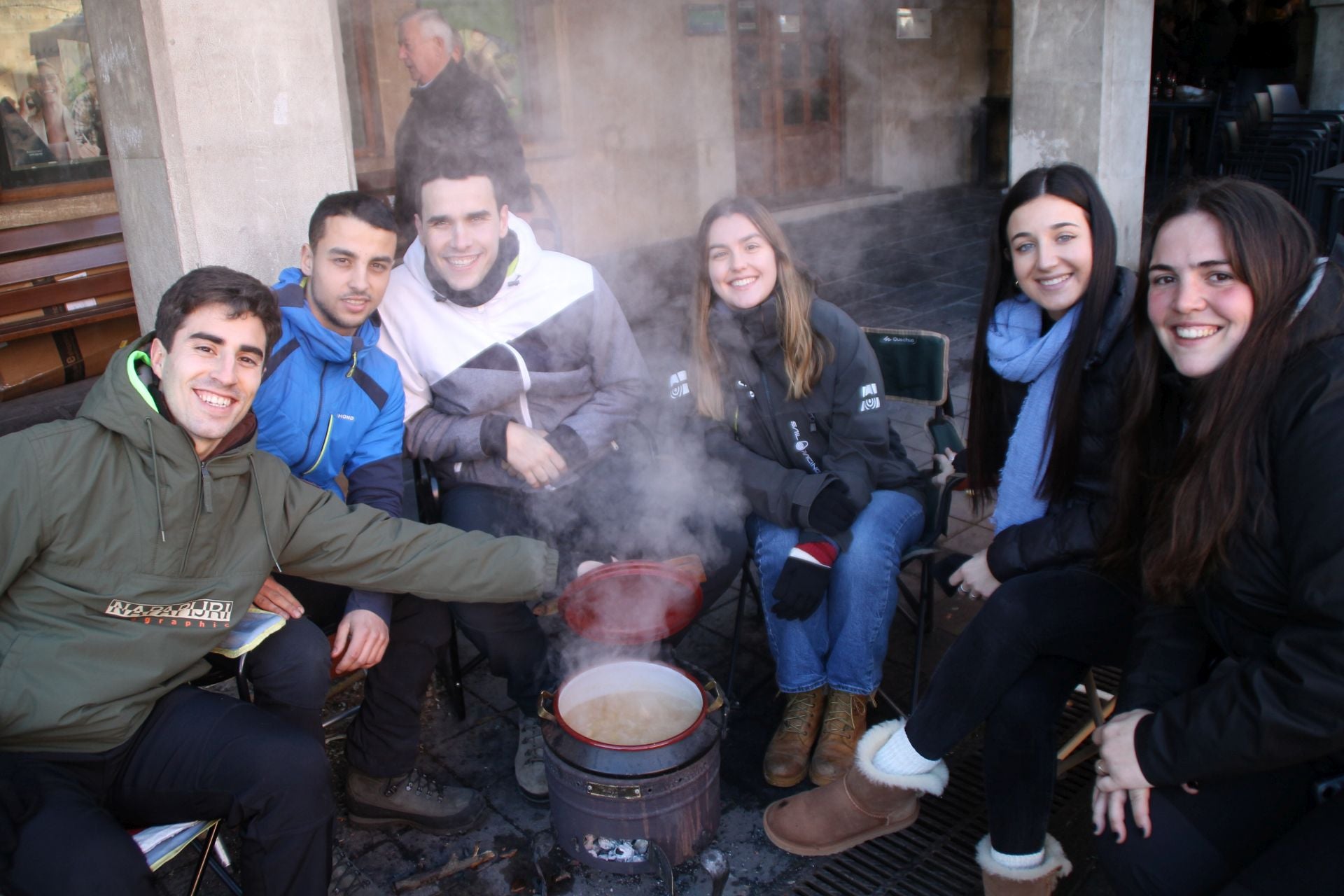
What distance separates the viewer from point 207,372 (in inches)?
80.7

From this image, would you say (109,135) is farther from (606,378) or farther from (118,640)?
(118,640)

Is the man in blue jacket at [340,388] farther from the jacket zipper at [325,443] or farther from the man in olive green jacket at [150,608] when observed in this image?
the man in olive green jacket at [150,608]

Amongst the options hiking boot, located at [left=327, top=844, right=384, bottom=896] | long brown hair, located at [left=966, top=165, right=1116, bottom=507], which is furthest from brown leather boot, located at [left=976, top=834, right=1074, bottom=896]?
hiking boot, located at [left=327, top=844, right=384, bottom=896]

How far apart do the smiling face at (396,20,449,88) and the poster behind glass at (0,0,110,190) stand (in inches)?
80.0

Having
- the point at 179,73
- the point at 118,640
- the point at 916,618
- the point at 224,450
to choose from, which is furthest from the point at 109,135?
the point at 916,618

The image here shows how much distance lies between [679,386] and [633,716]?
3.42ft

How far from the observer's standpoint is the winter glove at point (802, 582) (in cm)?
261

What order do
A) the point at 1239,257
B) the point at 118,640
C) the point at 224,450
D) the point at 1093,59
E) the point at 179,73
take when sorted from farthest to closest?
the point at 1093,59, the point at 179,73, the point at 224,450, the point at 118,640, the point at 1239,257

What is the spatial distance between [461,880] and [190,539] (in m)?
1.03

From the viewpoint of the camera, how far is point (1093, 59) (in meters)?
5.85

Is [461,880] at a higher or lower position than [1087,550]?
lower

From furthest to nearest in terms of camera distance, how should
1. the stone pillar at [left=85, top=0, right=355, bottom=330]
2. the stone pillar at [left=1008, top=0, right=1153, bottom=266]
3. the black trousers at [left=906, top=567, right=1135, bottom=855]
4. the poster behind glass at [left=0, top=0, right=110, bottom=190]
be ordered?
1. the stone pillar at [left=1008, top=0, right=1153, bottom=266]
2. the poster behind glass at [left=0, top=0, right=110, bottom=190]
3. the stone pillar at [left=85, top=0, right=355, bottom=330]
4. the black trousers at [left=906, top=567, right=1135, bottom=855]

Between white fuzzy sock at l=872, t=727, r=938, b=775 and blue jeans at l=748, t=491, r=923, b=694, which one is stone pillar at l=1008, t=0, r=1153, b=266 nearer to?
blue jeans at l=748, t=491, r=923, b=694

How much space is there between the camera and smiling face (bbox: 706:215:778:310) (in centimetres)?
282
